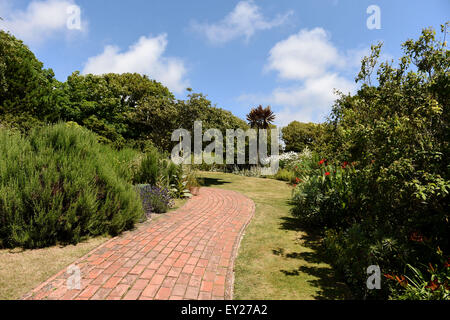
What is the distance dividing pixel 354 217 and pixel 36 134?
25.9 ft

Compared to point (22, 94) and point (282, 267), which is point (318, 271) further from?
point (22, 94)

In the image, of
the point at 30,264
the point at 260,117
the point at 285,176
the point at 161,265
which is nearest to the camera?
the point at 30,264

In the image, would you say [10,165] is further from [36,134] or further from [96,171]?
[96,171]

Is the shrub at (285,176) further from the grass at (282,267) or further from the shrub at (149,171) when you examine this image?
the grass at (282,267)

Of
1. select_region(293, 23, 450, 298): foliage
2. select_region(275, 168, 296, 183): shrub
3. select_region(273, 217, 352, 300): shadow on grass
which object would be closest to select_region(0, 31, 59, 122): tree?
select_region(275, 168, 296, 183): shrub

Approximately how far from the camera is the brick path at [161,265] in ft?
10.3

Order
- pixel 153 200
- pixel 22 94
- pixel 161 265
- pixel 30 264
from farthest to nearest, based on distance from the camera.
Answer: pixel 22 94 → pixel 153 200 → pixel 161 265 → pixel 30 264

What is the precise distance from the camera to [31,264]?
3.70m

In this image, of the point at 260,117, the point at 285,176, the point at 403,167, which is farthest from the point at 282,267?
the point at 260,117

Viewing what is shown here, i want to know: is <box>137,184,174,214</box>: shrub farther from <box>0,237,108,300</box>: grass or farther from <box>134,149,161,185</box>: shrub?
<box>0,237,108,300</box>: grass

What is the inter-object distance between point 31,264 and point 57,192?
1.35 metres

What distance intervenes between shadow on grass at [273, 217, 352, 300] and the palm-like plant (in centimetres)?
2142

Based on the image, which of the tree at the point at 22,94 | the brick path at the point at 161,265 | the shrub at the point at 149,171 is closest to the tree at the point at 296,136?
the shrub at the point at 149,171

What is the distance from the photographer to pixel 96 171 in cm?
552
